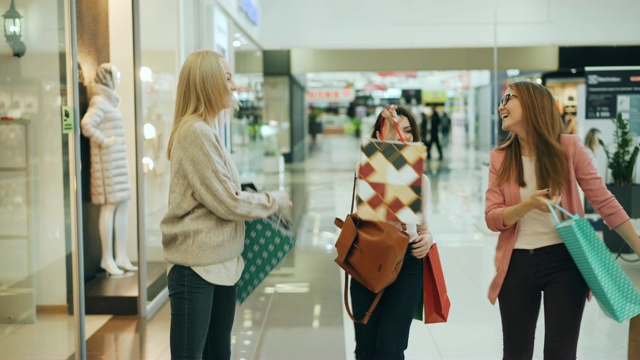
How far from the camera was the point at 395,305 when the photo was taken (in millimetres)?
3020

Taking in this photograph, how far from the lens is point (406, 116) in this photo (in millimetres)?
3203

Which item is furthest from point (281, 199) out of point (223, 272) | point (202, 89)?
point (202, 89)

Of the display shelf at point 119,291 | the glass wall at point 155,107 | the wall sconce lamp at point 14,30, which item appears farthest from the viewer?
the glass wall at point 155,107

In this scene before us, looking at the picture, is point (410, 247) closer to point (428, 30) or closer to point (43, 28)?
point (43, 28)

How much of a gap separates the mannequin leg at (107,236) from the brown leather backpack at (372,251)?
3.72 meters

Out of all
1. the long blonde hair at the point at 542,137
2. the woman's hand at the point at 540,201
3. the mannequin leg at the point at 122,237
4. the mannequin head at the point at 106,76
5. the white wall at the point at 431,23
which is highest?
the white wall at the point at 431,23

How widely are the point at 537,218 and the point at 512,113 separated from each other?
1.28 feet

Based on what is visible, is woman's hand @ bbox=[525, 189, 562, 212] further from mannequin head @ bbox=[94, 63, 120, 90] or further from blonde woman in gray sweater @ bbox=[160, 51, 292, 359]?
mannequin head @ bbox=[94, 63, 120, 90]

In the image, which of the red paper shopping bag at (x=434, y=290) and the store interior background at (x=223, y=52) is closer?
the red paper shopping bag at (x=434, y=290)

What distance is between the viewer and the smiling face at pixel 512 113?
2.90 m

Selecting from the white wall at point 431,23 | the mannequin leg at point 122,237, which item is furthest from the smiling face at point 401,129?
the white wall at point 431,23

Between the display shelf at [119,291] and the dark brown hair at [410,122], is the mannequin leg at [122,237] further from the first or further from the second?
the dark brown hair at [410,122]

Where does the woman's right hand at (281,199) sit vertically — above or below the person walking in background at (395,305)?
above

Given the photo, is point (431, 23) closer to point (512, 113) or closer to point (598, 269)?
point (512, 113)
